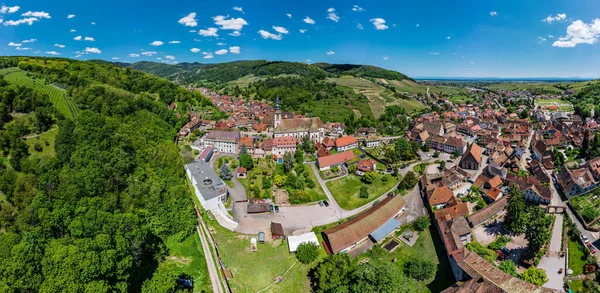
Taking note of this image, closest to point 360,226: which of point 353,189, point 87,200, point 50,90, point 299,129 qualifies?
point 353,189

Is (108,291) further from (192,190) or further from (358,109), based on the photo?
(358,109)

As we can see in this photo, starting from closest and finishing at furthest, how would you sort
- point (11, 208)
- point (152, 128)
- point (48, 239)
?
point (48, 239)
point (11, 208)
point (152, 128)

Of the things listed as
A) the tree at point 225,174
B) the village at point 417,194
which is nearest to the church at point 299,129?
the village at point 417,194

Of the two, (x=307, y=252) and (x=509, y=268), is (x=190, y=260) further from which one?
(x=509, y=268)

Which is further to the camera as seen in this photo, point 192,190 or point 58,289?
point 192,190

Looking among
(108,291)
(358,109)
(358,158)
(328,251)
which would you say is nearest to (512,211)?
(328,251)

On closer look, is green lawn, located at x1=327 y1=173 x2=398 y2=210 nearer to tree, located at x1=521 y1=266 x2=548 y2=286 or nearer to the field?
tree, located at x1=521 y1=266 x2=548 y2=286

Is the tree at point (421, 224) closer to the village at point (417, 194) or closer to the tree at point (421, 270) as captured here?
the village at point (417, 194)
